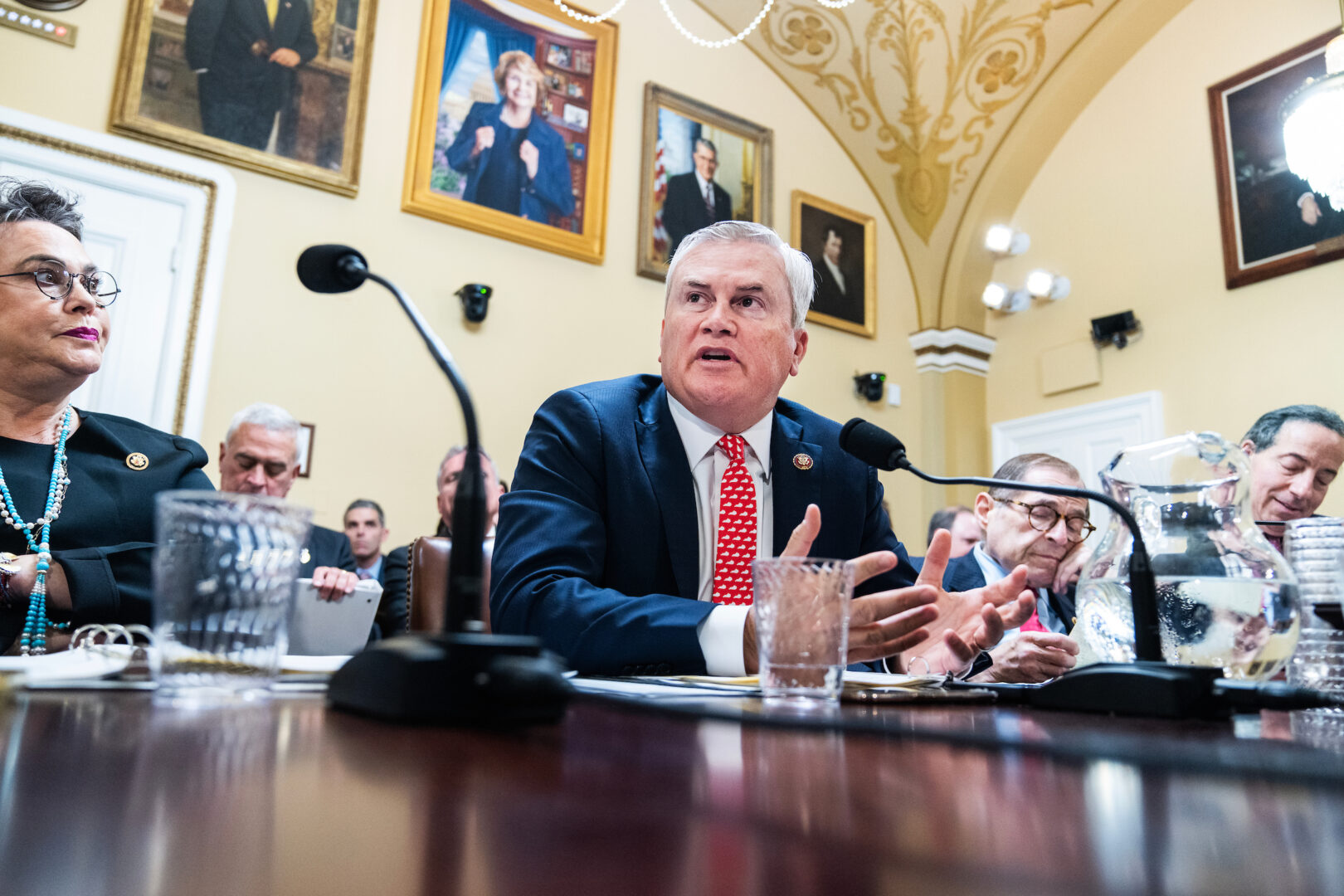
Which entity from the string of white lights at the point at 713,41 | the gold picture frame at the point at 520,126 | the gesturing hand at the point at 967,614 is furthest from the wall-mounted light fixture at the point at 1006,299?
the gesturing hand at the point at 967,614

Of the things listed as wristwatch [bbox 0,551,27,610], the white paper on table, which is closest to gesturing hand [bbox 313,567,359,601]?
wristwatch [bbox 0,551,27,610]

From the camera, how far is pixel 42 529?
168cm

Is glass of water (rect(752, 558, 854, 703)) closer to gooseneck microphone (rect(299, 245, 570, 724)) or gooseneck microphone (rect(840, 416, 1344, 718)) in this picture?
gooseneck microphone (rect(840, 416, 1344, 718))

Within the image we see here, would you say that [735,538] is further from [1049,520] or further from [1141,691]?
[1049,520]

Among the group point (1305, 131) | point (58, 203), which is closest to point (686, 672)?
point (58, 203)

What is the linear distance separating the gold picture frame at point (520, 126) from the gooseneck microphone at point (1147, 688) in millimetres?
4565

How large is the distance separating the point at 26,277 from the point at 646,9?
188 inches

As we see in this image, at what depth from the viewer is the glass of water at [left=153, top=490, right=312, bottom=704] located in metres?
0.65

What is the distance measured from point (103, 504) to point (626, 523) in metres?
1.04

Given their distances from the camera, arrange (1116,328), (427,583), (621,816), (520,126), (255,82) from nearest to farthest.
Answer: (621,816) < (427,583) < (255,82) < (520,126) < (1116,328)

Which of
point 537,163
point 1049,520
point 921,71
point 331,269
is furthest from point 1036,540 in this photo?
point 921,71

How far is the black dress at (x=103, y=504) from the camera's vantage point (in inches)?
60.7

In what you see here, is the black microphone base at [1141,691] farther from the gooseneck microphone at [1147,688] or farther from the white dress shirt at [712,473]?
the white dress shirt at [712,473]

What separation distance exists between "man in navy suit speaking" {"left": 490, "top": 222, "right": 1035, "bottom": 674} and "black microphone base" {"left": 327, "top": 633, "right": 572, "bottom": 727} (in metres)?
0.51
